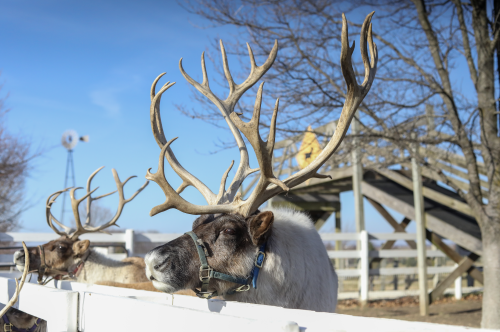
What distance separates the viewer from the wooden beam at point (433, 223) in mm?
8289

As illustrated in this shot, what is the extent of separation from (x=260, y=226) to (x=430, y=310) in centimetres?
749

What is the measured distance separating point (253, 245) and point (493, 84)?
5522mm

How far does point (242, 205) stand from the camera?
3.12 meters

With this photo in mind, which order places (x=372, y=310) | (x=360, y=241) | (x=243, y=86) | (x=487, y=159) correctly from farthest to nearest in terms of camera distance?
(x=360, y=241), (x=372, y=310), (x=487, y=159), (x=243, y=86)

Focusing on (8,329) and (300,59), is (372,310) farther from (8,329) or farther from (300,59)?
(8,329)

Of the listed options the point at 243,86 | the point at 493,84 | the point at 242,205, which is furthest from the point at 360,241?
the point at 242,205

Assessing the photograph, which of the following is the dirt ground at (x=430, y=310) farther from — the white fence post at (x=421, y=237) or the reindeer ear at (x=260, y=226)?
the reindeer ear at (x=260, y=226)

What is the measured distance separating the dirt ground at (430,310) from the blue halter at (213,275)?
19.1ft

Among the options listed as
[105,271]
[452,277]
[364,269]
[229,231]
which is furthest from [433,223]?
[229,231]

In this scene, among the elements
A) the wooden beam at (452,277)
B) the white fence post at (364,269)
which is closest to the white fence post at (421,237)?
the wooden beam at (452,277)

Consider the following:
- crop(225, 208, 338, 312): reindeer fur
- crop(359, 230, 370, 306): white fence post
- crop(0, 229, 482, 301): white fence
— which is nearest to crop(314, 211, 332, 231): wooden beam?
crop(0, 229, 482, 301): white fence

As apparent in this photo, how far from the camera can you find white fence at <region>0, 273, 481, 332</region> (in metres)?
1.44

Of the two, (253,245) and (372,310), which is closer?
(253,245)

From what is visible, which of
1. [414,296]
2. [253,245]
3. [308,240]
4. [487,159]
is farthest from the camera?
[414,296]
